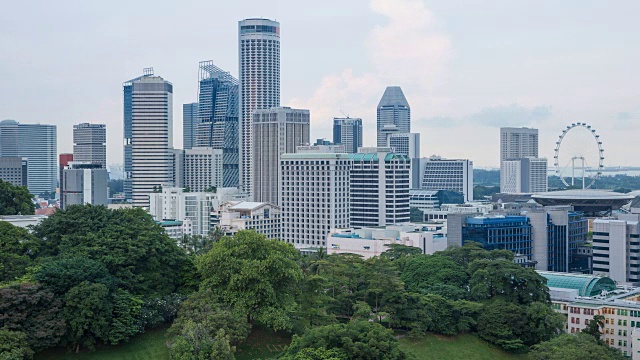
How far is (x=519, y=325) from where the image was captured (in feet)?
167

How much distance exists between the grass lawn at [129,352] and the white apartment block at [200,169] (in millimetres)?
122656

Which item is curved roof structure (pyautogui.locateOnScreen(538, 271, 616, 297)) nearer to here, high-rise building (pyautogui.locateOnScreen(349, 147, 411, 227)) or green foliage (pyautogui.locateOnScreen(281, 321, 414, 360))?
green foliage (pyautogui.locateOnScreen(281, 321, 414, 360))

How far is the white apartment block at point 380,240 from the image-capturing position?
8412 cm

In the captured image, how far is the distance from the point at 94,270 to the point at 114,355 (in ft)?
15.4

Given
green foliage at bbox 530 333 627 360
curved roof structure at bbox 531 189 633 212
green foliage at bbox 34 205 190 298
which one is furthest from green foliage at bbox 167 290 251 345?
curved roof structure at bbox 531 189 633 212

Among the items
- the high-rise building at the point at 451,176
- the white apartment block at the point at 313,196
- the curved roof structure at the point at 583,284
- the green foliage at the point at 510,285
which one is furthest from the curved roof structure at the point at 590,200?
the high-rise building at the point at 451,176

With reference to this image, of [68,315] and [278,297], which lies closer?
[68,315]

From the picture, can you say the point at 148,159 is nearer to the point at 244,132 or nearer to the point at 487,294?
the point at 244,132

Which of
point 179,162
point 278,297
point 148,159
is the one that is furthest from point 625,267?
point 179,162

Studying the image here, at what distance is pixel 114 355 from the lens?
1688 inches

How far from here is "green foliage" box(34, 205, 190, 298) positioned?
47125 mm

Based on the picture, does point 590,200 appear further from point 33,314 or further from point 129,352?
point 33,314

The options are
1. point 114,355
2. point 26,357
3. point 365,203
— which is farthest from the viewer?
point 365,203

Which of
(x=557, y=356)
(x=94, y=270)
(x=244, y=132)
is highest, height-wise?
(x=244, y=132)
